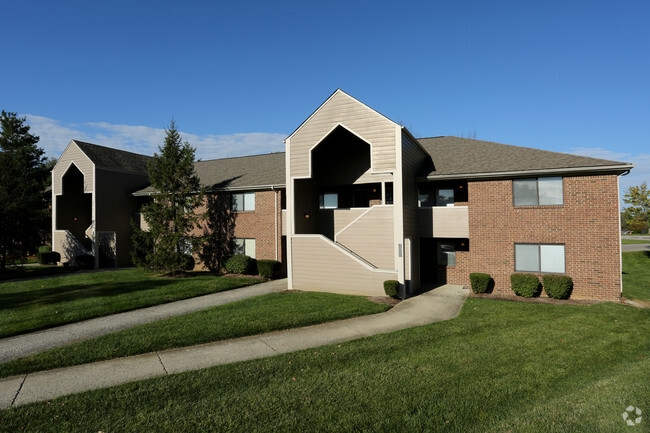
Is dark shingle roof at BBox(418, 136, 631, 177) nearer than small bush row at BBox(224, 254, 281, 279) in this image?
Yes

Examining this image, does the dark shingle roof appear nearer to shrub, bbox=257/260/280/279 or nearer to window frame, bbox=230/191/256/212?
shrub, bbox=257/260/280/279

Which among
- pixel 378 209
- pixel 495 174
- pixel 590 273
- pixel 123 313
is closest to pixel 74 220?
pixel 123 313

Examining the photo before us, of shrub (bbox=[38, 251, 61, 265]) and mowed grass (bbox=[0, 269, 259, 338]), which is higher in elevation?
shrub (bbox=[38, 251, 61, 265])

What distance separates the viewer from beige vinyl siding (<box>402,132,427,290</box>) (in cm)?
1558

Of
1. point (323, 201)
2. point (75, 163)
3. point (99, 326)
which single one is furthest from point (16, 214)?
point (323, 201)

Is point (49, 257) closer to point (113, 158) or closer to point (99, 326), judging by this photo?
point (113, 158)

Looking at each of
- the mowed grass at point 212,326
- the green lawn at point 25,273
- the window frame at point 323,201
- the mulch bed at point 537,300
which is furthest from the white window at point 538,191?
the green lawn at point 25,273

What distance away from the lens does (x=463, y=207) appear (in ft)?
54.4

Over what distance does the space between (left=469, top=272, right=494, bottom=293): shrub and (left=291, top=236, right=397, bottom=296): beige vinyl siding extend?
3969 mm

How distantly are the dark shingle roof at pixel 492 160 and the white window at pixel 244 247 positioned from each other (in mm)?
11254

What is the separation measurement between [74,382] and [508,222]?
54.0 feet

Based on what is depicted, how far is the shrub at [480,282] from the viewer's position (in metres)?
15.5

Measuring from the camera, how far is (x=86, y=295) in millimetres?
14797

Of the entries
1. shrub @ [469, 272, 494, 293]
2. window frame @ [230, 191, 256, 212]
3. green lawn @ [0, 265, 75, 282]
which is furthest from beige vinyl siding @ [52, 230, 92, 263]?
Answer: shrub @ [469, 272, 494, 293]
